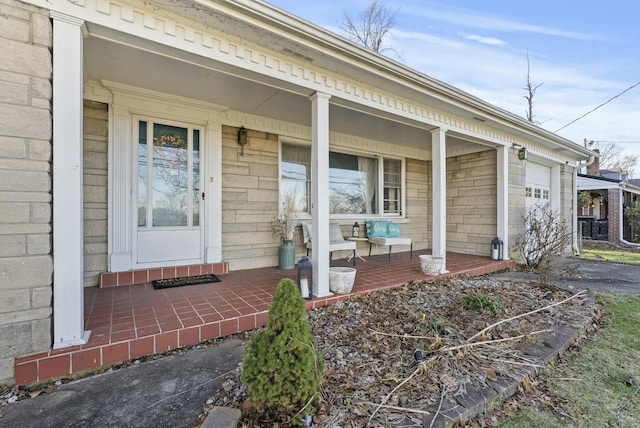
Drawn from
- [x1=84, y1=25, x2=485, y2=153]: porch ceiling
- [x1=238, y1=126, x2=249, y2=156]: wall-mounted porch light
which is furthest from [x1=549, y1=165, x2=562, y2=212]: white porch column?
[x1=238, y1=126, x2=249, y2=156]: wall-mounted porch light

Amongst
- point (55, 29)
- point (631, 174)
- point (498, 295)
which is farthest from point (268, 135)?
point (631, 174)

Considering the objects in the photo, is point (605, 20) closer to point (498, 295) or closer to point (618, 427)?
point (498, 295)

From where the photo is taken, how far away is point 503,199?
529cm

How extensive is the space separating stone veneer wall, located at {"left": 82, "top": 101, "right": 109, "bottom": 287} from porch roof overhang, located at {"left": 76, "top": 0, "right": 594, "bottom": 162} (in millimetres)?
477

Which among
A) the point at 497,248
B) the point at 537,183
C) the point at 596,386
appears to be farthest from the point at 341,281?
the point at 537,183

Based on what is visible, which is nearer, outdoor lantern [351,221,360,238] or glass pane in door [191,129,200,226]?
glass pane in door [191,129,200,226]

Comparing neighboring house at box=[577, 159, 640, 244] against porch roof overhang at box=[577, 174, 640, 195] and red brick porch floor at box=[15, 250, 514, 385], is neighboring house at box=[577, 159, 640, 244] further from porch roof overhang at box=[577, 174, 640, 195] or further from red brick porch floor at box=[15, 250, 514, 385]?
red brick porch floor at box=[15, 250, 514, 385]

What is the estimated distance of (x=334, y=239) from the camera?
4883 millimetres

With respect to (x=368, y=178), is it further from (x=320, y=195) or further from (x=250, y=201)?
(x=320, y=195)

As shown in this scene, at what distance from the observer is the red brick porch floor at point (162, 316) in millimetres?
1821

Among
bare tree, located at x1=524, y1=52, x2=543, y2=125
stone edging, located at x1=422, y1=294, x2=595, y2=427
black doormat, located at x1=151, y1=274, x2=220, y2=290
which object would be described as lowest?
stone edging, located at x1=422, y1=294, x2=595, y2=427

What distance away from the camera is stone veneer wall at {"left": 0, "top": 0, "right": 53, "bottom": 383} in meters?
1.73

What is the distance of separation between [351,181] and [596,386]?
4415 millimetres

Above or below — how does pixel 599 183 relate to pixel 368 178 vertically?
above
